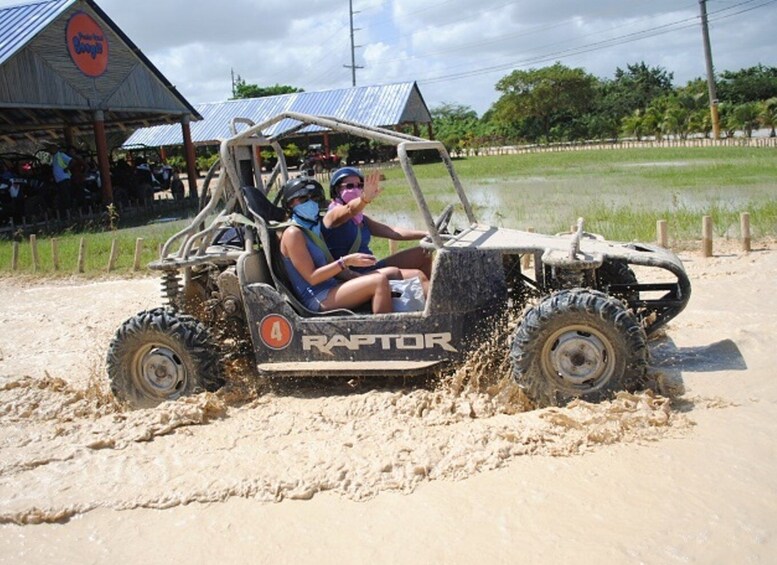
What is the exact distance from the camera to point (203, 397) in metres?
5.38

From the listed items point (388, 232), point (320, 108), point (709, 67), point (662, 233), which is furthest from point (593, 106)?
point (388, 232)

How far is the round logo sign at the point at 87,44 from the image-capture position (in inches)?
746

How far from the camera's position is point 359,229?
5.69 meters

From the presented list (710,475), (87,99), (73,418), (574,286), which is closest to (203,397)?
(73,418)

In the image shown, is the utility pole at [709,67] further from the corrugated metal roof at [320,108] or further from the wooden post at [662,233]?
the wooden post at [662,233]

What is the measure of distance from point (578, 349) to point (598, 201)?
12308 mm

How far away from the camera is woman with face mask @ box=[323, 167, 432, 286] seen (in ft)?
17.1

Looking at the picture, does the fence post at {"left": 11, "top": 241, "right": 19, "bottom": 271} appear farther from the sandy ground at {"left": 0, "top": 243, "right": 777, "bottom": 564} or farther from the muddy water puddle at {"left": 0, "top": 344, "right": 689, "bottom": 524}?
the muddy water puddle at {"left": 0, "top": 344, "right": 689, "bottom": 524}

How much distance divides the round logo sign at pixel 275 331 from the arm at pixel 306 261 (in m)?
0.32

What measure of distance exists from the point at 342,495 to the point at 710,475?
1.82 meters

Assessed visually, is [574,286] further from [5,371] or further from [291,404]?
[5,371]

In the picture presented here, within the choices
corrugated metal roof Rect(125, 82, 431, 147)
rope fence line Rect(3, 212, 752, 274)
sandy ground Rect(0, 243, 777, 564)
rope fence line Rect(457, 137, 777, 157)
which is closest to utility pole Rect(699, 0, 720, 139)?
rope fence line Rect(457, 137, 777, 157)

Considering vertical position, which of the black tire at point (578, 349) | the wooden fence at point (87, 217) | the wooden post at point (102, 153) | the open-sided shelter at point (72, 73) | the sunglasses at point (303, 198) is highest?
the open-sided shelter at point (72, 73)

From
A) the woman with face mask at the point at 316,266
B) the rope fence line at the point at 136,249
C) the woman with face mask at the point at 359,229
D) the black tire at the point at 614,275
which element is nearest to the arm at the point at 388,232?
the woman with face mask at the point at 359,229
